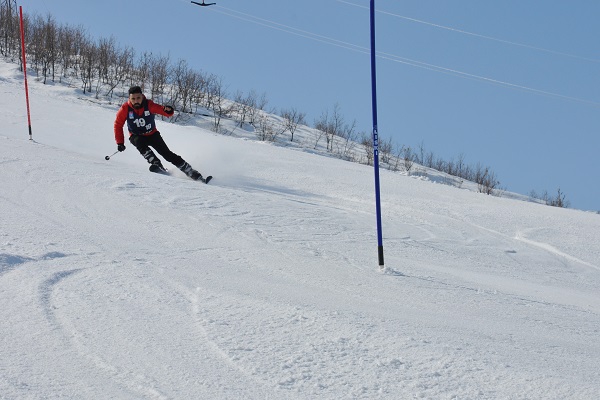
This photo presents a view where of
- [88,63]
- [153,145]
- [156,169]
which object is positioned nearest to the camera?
[156,169]

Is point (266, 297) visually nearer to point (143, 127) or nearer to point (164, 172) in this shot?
point (164, 172)

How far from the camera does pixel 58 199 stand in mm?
7172

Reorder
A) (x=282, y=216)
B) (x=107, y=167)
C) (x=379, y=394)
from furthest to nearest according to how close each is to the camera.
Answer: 1. (x=107, y=167)
2. (x=282, y=216)
3. (x=379, y=394)

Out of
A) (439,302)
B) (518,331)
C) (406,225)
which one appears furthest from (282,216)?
(518,331)

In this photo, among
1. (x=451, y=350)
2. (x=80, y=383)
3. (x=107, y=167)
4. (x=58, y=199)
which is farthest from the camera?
(x=107, y=167)

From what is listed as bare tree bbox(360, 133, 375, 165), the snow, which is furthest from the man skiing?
bare tree bbox(360, 133, 375, 165)

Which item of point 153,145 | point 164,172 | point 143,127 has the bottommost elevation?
point 164,172

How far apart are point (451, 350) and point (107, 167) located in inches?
296

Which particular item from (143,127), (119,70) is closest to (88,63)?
(119,70)

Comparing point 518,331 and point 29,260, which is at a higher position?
point 29,260

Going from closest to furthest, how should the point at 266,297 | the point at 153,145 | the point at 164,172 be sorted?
the point at 266,297, the point at 164,172, the point at 153,145

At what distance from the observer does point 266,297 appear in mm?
4219

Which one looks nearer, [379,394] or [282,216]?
[379,394]

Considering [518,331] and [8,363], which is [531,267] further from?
[8,363]
